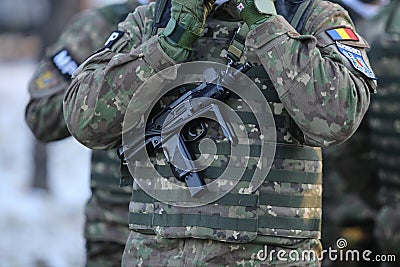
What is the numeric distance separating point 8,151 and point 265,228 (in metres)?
10.3

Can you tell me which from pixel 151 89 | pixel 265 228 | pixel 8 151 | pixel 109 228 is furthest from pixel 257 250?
pixel 8 151

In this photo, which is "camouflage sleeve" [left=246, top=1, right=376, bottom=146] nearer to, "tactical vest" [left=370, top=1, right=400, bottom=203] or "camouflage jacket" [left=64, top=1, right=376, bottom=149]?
"camouflage jacket" [left=64, top=1, right=376, bottom=149]

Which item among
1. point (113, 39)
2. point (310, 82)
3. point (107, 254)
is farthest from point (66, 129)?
point (310, 82)

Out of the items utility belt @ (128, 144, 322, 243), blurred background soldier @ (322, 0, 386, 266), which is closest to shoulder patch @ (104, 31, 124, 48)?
utility belt @ (128, 144, 322, 243)

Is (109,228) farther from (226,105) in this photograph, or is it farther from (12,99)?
(12,99)

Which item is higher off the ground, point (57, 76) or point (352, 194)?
point (57, 76)

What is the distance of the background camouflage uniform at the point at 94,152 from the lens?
4.92 meters

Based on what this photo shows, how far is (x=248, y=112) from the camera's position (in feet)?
10.9

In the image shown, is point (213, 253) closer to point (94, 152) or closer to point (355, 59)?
point (355, 59)

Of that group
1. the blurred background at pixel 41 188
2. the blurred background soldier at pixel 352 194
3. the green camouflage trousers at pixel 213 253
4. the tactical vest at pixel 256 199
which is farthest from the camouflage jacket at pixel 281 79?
the blurred background at pixel 41 188

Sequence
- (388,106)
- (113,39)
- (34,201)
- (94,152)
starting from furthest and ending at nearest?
(34,201) → (388,106) → (94,152) → (113,39)

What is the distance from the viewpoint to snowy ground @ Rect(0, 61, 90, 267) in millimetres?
8055

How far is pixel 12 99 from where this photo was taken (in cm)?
1559

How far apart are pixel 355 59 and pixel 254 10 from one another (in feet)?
1.24
